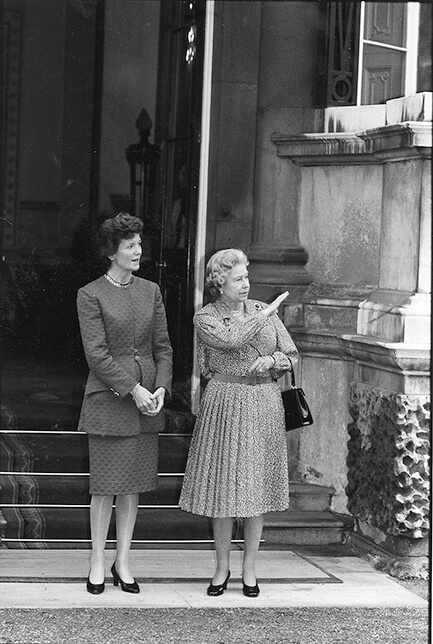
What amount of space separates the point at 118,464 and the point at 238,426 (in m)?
0.61

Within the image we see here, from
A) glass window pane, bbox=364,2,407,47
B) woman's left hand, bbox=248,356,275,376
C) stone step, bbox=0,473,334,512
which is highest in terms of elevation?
glass window pane, bbox=364,2,407,47

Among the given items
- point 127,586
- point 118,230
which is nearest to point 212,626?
point 127,586

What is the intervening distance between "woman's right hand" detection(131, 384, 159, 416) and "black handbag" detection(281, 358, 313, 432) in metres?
0.69

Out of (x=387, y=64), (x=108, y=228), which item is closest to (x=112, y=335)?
(x=108, y=228)

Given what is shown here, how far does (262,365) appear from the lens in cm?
702

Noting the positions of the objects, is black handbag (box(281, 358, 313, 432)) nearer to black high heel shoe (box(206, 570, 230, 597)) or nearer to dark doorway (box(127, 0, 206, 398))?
black high heel shoe (box(206, 570, 230, 597))

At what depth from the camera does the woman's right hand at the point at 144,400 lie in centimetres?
693

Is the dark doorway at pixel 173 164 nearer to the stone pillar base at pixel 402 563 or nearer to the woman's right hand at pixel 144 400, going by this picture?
the stone pillar base at pixel 402 563

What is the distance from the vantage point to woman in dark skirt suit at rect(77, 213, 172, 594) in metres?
6.98

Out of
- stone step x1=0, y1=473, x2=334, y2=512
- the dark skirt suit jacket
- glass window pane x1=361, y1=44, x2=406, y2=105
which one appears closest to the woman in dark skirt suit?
the dark skirt suit jacket

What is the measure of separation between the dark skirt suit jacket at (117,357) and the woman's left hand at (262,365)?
44cm

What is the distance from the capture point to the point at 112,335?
277 inches

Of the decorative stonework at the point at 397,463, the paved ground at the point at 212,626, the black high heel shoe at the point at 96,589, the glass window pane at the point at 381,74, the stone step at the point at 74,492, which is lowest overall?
the paved ground at the point at 212,626

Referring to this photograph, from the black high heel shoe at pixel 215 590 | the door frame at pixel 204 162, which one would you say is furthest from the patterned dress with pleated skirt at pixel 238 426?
the door frame at pixel 204 162
